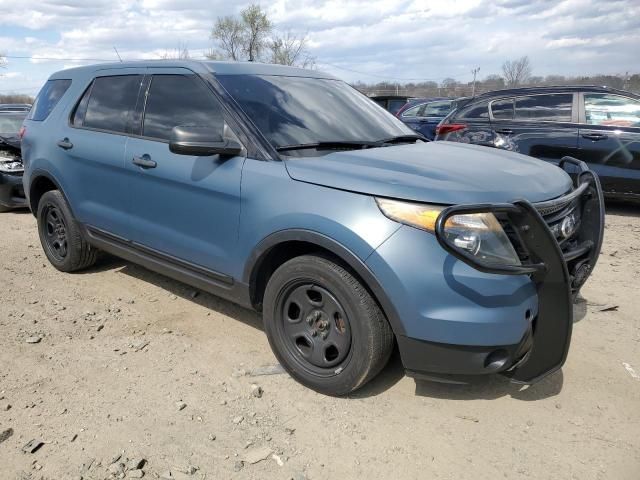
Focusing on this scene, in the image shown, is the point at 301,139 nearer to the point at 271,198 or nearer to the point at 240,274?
the point at 271,198

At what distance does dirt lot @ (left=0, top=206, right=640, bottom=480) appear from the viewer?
240 centimetres

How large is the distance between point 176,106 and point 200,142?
754 millimetres

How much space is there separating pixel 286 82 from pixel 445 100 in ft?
35.6

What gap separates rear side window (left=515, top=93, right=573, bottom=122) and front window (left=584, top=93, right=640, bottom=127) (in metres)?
0.24

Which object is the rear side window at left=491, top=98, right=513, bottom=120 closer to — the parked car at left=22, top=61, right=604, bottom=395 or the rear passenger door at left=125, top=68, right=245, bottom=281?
the parked car at left=22, top=61, right=604, bottom=395

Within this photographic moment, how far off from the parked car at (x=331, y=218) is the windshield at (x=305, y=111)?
0.01 m

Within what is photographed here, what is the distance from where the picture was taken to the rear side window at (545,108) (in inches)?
275

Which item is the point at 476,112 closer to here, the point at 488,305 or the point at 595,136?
the point at 595,136

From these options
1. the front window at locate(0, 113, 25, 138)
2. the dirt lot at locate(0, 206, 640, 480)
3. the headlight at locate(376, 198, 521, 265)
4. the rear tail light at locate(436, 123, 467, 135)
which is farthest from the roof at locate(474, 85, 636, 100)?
the front window at locate(0, 113, 25, 138)

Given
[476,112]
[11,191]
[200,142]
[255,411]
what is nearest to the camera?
[255,411]

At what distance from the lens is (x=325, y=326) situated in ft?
9.37

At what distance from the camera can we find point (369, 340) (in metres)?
2.62

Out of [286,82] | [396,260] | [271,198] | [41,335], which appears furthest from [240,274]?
[41,335]

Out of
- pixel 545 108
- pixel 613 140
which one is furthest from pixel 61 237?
pixel 613 140
